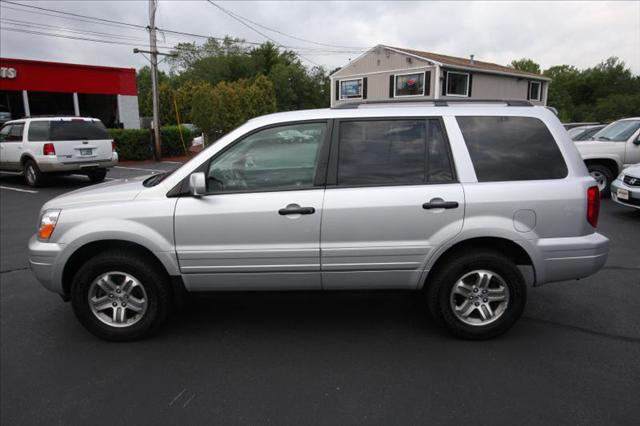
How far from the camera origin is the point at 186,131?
24.1 metres

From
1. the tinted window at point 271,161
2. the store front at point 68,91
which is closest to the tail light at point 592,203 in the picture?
the tinted window at point 271,161

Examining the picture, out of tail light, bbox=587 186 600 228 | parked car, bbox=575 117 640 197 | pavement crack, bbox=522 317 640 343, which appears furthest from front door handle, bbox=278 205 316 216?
parked car, bbox=575 117 640 197

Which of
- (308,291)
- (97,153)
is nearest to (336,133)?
(308,291)

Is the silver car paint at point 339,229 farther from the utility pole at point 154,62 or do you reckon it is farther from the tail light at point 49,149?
the utility pole at point 154,62

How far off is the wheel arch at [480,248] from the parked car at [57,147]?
10.9 m

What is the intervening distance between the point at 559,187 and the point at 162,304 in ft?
10.4

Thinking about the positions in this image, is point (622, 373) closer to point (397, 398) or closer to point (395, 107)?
point (397, 398)

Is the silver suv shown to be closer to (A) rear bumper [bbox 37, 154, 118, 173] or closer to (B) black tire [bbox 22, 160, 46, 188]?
(A) rear bumper [bbox 37, 154, 118, 173]

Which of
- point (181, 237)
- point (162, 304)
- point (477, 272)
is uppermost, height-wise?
point (181, 237)

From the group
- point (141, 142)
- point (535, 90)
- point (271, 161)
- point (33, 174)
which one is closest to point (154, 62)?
point (141, 142)

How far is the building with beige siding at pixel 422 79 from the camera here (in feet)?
94.1

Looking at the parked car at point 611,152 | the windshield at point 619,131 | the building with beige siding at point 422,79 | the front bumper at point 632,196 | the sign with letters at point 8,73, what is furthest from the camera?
the building with beige siding at point 422,79

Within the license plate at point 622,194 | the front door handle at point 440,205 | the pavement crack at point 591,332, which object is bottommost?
the pavement crack at point 591,332

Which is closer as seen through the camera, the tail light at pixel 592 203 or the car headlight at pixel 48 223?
the tail light at pixel 592 203
